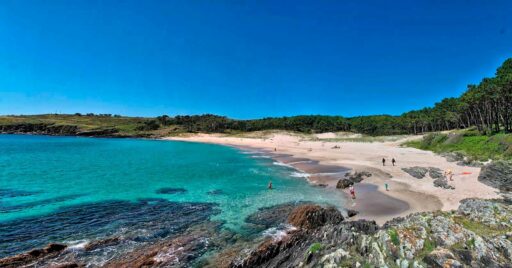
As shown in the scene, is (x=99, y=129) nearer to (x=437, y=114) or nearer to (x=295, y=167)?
(x=295, y=167)

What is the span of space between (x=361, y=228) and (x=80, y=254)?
16.6 meters

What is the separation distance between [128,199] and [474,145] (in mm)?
60866

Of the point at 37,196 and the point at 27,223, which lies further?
the point at 37,196

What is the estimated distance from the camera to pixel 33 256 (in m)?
16.3

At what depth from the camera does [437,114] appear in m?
124

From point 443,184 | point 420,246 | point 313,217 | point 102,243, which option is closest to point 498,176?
point 443,184

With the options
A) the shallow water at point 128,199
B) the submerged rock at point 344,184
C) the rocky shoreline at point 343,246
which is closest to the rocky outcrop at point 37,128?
the shallow water at point 128,199

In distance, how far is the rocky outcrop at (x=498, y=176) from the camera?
2853cm

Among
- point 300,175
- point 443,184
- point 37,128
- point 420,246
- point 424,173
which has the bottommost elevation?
point 300,175

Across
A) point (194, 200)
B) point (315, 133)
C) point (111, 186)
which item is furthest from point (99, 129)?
point (194, 200)

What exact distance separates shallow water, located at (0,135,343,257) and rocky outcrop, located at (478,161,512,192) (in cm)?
1600

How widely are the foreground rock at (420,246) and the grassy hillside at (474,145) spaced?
→ 3468cm

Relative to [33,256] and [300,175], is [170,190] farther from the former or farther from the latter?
[300,175]

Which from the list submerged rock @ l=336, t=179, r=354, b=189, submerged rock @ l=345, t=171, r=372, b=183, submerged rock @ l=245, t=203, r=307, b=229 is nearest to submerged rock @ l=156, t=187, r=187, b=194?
submerged rock @ l=245, t=203, r=307, b=229
